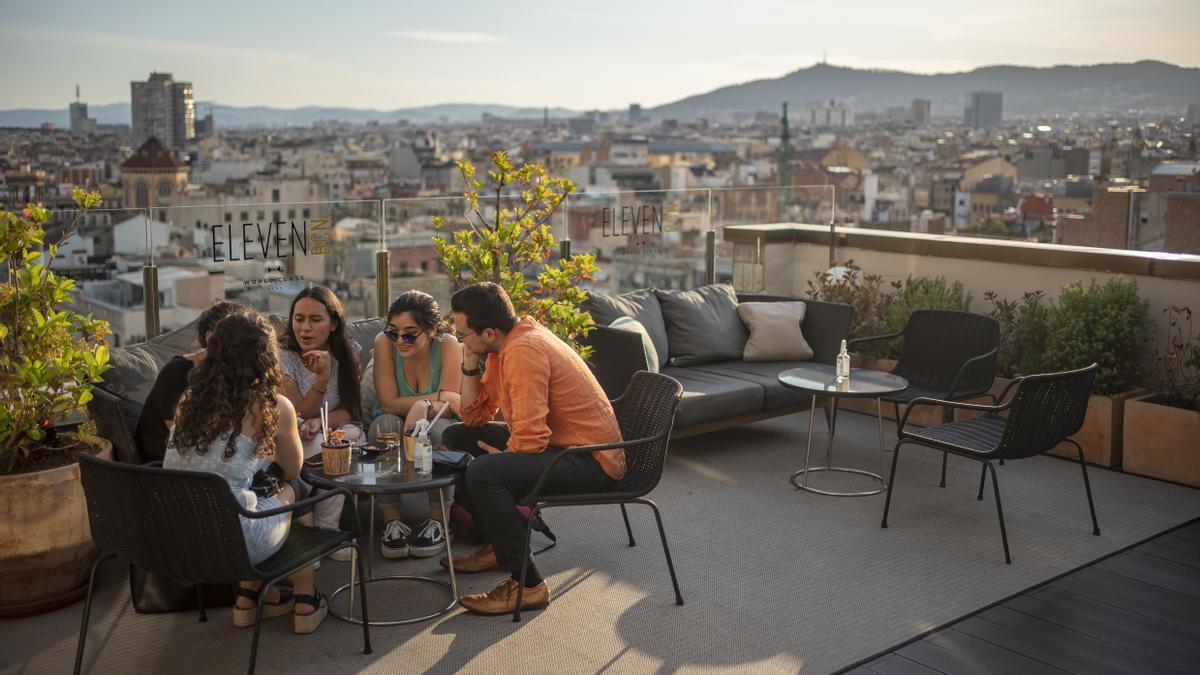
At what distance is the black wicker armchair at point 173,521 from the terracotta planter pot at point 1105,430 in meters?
4.21

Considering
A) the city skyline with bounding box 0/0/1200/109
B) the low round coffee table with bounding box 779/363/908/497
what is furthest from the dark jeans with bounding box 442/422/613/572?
the city skyline with bounding box 0/0/1200/109

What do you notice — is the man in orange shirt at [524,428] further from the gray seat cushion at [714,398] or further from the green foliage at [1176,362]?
the green foliage at [1176,362]

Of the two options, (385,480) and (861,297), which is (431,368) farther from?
(861,297)

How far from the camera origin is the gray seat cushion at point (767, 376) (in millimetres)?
5695

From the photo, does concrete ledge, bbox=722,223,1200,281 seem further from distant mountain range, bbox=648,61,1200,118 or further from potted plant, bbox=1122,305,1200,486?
distant mountain range, bbox=648,61,1200,118

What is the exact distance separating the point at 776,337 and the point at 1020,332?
135 centimetres

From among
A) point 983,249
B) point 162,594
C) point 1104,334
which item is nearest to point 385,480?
point 162,594

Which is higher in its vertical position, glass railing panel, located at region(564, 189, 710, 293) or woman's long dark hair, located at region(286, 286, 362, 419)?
glass railing panel, located at region(564, 189, 710, 293)

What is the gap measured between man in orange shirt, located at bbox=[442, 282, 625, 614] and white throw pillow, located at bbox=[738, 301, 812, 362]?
262 cm

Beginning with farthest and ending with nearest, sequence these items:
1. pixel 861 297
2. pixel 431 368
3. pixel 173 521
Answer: pixel 861 297
pixel 431 368
pixel 173 521

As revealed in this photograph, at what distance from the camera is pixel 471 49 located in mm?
58000

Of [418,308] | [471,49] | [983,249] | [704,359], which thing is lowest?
[704,359]

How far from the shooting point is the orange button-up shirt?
3.50 m

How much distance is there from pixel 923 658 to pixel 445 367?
80.7 inches
